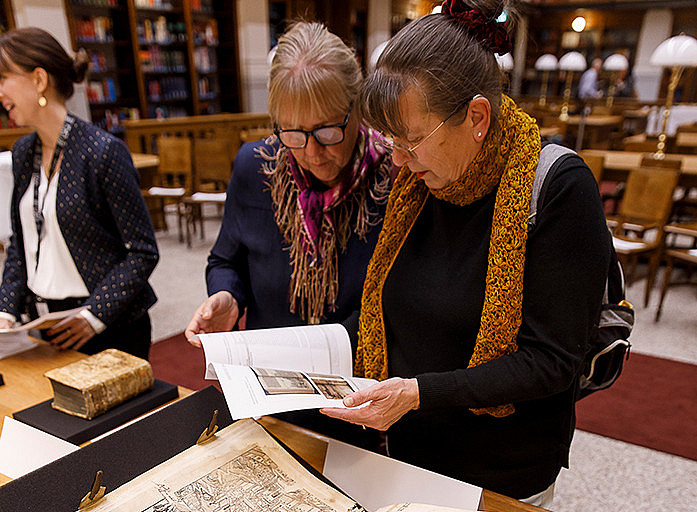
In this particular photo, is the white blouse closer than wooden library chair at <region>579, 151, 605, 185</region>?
Yes

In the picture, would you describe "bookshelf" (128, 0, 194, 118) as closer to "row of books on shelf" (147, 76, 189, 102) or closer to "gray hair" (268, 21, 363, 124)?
"row of books on shelf" (147, 76, 189, 102)

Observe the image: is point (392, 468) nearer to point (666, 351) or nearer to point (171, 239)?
point (666, 351)

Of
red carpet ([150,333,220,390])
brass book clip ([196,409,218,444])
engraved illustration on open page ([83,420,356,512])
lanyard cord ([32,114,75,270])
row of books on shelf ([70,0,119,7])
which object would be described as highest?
row of books on shelf ([70,0,119,7])

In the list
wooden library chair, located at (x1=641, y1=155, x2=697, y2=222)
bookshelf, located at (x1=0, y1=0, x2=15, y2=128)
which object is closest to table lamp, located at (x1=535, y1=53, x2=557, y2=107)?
wooden library chair, located at (x1=641, y1=155, x2=697, y2=222)

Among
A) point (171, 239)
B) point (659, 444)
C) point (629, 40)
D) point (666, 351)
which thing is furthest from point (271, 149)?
point (629, 40)

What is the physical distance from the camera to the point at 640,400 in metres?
2.78

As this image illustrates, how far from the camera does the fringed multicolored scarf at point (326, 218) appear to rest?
1.24 m

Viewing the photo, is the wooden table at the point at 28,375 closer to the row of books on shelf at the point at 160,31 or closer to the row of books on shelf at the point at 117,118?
the row of books on shelf at the point at 117,118

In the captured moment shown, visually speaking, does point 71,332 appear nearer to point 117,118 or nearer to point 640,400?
point 640,400

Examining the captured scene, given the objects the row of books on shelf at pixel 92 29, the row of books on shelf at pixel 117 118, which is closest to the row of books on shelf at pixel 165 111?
the row of books on shelf at pixel 117 118

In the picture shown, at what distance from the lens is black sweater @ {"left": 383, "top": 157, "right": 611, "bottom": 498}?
85 cm

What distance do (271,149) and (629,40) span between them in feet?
47.6

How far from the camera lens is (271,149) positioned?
53.8 inches

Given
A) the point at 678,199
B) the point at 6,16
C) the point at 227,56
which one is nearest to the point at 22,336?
the point at 678,199
